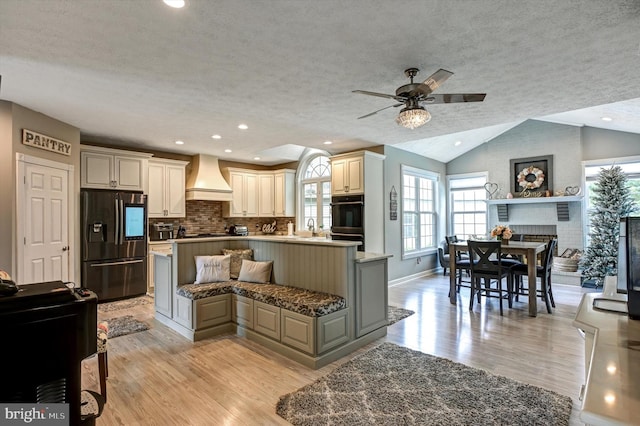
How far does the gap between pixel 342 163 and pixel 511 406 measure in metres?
4.66

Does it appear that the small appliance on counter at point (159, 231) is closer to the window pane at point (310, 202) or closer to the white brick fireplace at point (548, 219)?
the window pane at point (310, 202)

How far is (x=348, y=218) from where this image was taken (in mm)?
6117

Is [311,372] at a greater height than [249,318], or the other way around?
[249,318]

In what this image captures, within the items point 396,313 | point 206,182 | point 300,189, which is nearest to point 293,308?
point 396,313

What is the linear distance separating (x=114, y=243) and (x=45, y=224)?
1.14 metres

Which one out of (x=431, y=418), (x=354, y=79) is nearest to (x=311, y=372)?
(x=431, y=418)

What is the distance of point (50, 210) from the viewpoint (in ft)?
14.1

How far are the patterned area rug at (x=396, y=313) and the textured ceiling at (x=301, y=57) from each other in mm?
2665

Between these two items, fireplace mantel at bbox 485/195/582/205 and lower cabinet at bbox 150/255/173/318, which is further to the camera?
fireplace mantel at bbox 485/195/582/205

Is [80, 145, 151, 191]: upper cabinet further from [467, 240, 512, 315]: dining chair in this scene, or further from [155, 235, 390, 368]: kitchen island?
[467, 240, 512, 315]: dining chair

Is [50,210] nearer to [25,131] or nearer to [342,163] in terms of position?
[25,131]

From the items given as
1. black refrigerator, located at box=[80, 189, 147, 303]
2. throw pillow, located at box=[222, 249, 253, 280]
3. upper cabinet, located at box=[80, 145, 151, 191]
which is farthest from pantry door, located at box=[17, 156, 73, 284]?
throw pillow, located at box=[222, 249, 253, 280]

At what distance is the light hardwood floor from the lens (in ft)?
7.77

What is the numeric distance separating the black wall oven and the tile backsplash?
2.00 m
